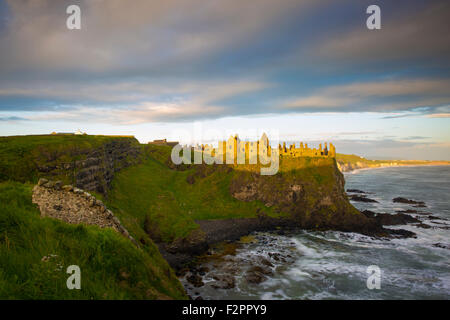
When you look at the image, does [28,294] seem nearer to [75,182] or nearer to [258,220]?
[75,182]

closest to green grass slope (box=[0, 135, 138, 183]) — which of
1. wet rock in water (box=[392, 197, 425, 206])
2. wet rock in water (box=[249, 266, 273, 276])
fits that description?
wet rock in water (box=[249, 266, 273, 276])

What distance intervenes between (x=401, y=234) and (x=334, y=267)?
31050 millimetres

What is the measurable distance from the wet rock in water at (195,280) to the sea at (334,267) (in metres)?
0.67

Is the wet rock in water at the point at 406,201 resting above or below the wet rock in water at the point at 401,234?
above

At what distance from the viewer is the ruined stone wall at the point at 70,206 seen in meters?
14.9

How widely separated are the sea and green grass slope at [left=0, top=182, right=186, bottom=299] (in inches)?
985

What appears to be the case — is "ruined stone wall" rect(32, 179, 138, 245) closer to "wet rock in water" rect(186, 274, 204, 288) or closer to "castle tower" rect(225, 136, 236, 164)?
"wet rock in water" rect(186, 274, 204, 288)

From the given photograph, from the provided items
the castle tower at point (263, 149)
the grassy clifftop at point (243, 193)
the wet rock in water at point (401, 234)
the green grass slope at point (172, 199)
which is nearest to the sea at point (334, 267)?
the wet rock in water at point (401, 234)

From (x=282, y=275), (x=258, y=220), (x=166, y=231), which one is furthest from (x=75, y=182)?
(x=258, y=220)

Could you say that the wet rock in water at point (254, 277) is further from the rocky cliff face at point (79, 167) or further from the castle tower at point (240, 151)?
the castle tower at point (240, 151)

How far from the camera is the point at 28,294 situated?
7797 mm

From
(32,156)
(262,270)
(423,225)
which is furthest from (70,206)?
(423,225)

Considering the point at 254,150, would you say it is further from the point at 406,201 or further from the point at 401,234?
the point at 406,201

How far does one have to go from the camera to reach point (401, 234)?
5866 cm
